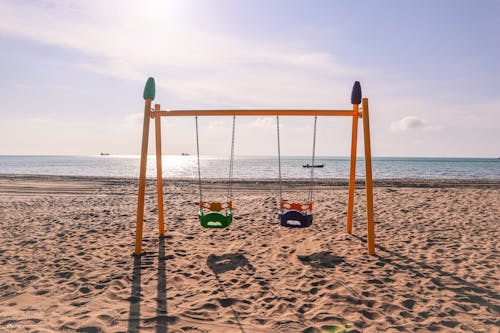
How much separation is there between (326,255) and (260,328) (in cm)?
268

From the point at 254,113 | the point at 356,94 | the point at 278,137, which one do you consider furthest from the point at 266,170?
the point at 254,113

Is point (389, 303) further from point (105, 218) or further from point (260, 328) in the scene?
point (105, 218)

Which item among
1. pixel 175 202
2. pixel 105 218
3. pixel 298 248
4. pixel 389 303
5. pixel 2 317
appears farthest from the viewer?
pixel 175 202

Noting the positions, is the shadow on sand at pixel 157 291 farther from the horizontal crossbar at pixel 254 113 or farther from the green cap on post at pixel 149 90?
the green cap on post at pixel 149 90

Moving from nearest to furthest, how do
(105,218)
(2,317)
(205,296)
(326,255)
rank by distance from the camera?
1. (2,317)
2. (205,296)
3. (326,255)
4. (105,218)

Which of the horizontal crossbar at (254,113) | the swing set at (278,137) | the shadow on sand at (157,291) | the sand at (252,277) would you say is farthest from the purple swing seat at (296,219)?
the shadow on sand at (157,291)

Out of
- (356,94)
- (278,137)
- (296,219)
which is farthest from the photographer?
(278,137)

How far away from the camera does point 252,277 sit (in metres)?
4.79

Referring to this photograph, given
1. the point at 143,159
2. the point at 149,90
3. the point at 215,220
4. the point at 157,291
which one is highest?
the point at 149,90

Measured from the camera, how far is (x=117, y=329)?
10.8 ft

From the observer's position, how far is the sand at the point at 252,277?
3510 millimetres

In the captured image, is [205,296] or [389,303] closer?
[389,303]

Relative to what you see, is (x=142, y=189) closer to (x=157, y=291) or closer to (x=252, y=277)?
(x=157, y=291)

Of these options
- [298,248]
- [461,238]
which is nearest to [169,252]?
[298,248]
